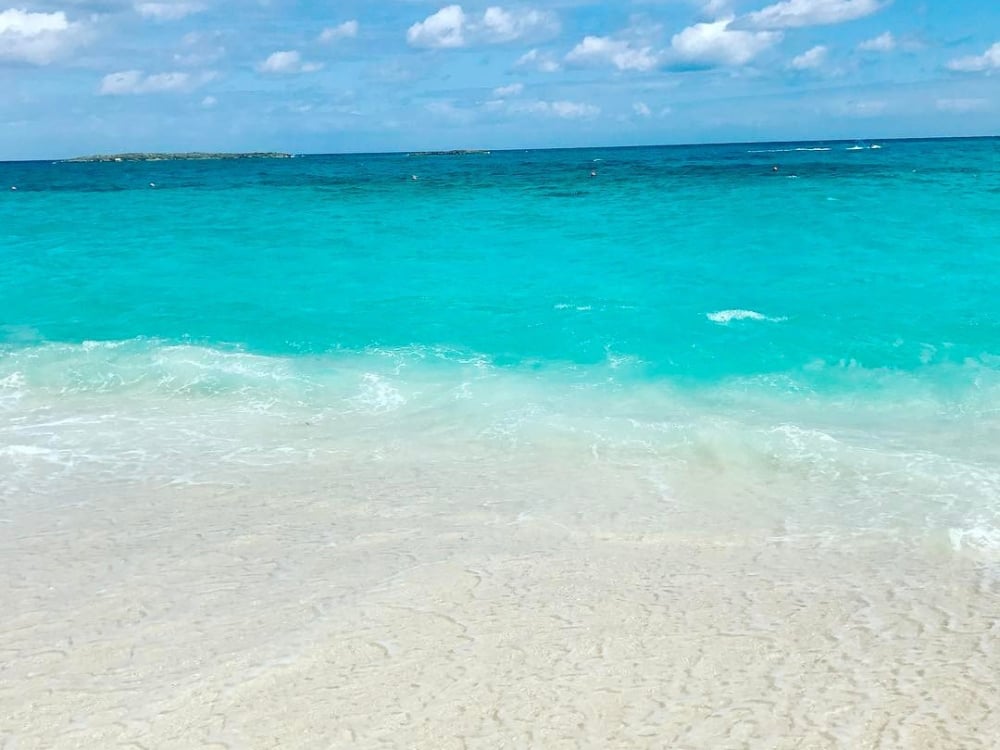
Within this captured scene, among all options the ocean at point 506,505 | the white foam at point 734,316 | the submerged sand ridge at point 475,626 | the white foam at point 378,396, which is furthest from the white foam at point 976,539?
the white foam at point 734,316

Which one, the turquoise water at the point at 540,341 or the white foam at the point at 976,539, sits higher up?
the turquoise water at the point at 540,341

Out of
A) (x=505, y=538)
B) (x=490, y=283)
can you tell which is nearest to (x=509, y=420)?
(x=505, y=538)

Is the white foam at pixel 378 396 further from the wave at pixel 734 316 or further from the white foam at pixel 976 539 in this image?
the white foam at pixel 976 539

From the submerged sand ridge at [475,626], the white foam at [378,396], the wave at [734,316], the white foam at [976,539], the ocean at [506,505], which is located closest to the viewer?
the submerged sand ridge at [475,626]

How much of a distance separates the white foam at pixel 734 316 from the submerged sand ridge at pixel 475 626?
11634 mm

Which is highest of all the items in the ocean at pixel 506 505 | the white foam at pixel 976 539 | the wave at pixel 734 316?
the wave at pixel 734 316

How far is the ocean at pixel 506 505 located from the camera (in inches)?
304

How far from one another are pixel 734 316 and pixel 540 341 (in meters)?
5.59

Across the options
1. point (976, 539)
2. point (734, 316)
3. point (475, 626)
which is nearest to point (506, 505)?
point (475, 626)

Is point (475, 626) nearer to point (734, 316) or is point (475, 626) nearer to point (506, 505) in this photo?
point (506, 505)

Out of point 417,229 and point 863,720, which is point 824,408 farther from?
point 417,229

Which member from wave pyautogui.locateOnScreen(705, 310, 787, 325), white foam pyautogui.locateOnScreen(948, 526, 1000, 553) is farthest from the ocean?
wave pyautogui.locateOnScreen(705, 310, 787, 325)

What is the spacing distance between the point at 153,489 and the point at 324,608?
4943 millimetres

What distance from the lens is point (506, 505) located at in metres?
12.4
